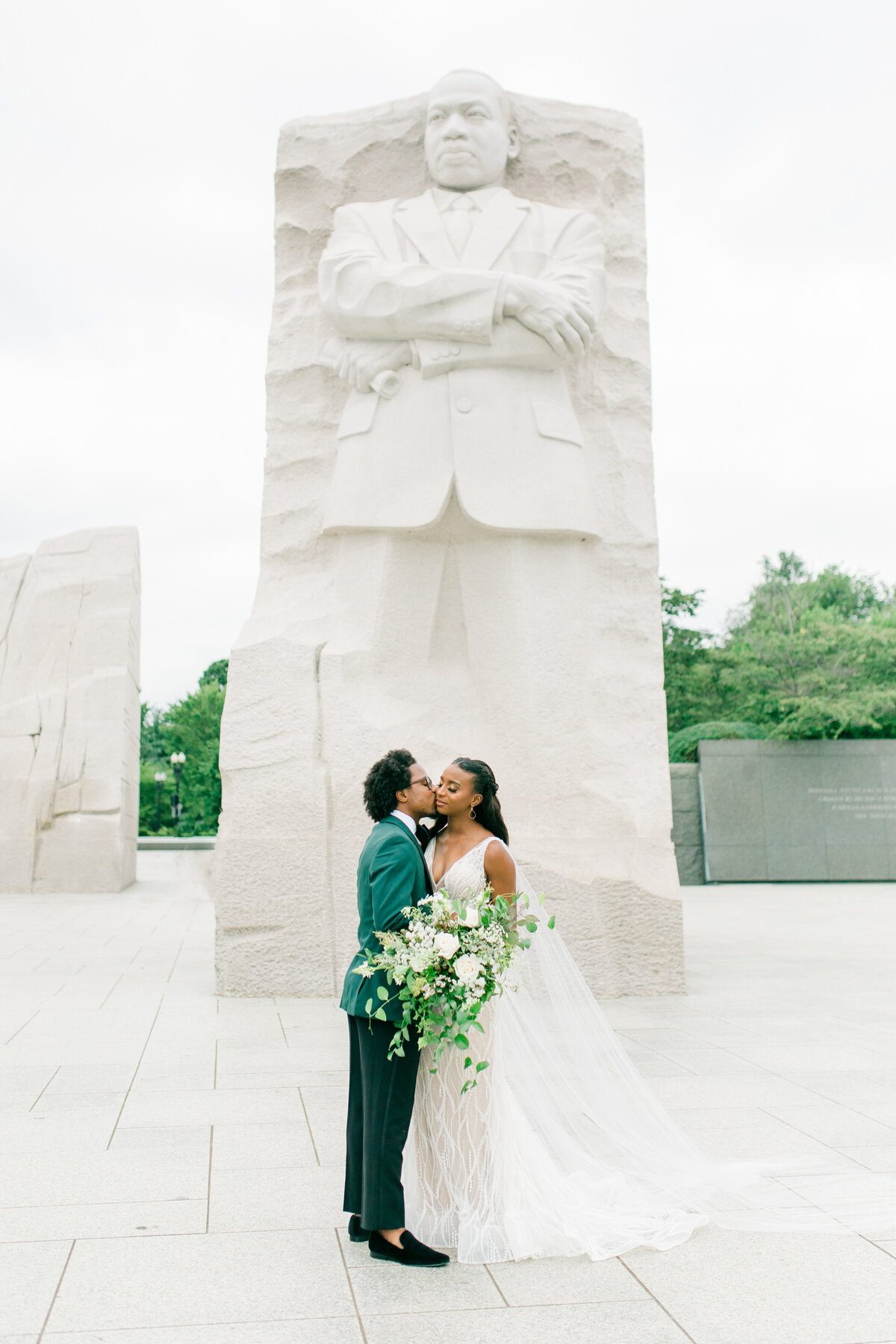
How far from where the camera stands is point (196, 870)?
16.8m

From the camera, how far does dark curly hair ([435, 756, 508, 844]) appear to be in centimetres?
276

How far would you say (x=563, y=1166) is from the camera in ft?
9.75

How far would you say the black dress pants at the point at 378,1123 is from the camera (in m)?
2.43

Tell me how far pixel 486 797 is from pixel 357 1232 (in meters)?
1.04

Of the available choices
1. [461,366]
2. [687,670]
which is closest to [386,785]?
[461,366]

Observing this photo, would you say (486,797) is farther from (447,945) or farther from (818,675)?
(818,675)

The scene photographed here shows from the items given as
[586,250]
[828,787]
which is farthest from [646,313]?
[828,787]

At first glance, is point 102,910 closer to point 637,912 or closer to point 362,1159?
point 637,912

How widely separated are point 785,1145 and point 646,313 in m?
5.03

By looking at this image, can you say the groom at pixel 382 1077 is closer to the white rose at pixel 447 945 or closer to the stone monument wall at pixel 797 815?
the white rose at pixel 447 945

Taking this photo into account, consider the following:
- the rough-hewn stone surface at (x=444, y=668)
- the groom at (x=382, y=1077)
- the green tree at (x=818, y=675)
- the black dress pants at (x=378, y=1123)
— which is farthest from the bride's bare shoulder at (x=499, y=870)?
the green tree at (x=818, y=675)

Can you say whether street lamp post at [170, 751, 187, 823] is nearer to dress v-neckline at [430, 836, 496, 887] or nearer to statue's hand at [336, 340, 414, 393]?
statue's hand at [336, 340, 414, 393]

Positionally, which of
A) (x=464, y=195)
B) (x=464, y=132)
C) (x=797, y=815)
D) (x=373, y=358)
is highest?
(x=464, y=132)

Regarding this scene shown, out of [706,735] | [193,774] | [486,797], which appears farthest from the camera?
[193,774]
